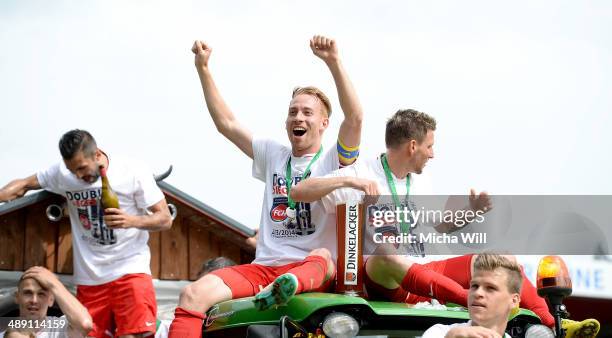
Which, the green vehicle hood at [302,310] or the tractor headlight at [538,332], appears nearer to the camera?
the green vehicle hood at [302,310]

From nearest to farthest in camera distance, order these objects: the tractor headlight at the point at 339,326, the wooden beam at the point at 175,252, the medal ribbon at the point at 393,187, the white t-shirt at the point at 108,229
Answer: the tractor headlight at the point at 339,326 → the medal ribbon at the point at 393,187 → the white t-shirt at the point at 108,229 → the wooden beam at the point at 175,252

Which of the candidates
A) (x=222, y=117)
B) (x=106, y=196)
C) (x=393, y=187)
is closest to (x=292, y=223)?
(x=393, y=187)

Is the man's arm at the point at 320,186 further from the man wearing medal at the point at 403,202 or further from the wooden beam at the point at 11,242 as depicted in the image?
the wooden beam at the point at 11,242

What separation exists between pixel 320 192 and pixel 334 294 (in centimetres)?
67

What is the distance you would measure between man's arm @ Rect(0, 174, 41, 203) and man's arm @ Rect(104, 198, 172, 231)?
99 cm

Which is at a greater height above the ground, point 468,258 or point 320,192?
point 320,192

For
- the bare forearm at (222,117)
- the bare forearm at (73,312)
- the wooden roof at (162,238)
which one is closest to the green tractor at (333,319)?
the bare forearm at (73,312)

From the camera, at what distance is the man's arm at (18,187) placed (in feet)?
24.9

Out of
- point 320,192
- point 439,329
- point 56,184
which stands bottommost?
point 439,329

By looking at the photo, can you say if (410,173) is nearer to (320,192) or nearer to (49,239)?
(320,192)

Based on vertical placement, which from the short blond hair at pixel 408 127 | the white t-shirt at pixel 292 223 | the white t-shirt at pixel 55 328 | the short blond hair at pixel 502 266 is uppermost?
the short blond hair at pixel 408 127

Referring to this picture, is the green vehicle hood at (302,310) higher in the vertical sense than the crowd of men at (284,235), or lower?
lower

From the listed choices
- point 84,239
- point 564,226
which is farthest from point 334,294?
point 564,226

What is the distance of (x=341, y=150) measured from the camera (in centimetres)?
630
